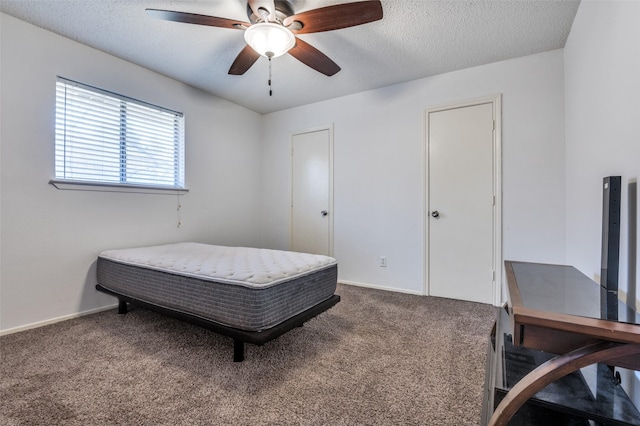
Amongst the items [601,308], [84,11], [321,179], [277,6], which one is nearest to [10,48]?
[84,11]

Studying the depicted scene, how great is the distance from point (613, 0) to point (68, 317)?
14.1 ft

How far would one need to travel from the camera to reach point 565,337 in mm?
861

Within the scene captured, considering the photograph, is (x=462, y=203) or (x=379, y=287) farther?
(x=379, y=287)

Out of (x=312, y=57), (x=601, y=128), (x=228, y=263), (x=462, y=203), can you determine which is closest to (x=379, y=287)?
(x=462, y=203)

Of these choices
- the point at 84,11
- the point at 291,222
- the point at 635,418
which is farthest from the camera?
the point at 291,222

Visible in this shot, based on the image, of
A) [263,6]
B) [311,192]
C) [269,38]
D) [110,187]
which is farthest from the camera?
[311,192]

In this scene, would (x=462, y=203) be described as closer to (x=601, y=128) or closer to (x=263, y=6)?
(x=601, y=128)

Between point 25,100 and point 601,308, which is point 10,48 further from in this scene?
point 601,308

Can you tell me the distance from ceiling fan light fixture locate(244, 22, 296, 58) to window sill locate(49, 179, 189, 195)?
6.30 feet

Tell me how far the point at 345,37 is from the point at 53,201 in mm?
2845

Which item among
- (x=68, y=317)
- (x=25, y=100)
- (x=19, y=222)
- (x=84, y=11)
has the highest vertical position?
(x=84, y=11)

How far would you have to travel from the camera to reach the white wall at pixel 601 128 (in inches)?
48.5

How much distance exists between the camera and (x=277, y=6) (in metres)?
1.88

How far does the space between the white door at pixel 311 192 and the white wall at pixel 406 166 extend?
132 mm
